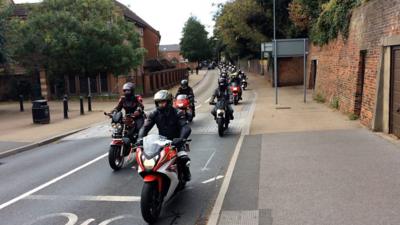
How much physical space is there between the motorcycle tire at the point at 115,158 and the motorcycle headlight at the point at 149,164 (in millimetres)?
3453

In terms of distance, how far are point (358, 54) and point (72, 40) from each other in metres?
19.1

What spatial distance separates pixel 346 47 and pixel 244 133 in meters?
5.96

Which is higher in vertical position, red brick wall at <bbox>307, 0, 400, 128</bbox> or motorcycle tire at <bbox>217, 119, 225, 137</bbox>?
red brick wall at <bbox>307, 0, 400, 128</bbox>

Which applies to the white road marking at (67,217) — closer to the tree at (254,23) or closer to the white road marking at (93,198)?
the white road marking at (93,198)

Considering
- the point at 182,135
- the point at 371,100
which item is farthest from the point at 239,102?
the point at 182,135

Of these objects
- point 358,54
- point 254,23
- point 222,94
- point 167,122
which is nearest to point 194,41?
point 254,23

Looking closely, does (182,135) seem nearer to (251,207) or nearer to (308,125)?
(251,207)

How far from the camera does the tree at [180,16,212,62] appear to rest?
343 ft

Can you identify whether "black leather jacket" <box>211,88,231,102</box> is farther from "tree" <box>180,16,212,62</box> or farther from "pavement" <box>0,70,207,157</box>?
"tree" <box>180,16,212,62</box>

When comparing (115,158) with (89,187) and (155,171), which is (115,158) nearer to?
(89,187)

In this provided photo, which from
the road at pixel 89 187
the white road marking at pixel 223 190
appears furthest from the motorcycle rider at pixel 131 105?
the white road marking at pixel 223 190

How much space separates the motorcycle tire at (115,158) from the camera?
909 cm

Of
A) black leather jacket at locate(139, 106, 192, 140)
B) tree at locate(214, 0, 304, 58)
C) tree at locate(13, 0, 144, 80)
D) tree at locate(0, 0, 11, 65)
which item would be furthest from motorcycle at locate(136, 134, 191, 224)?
tree at locate(214, 0, 304, 58)

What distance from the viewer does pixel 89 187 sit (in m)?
7.96
